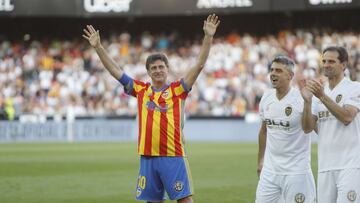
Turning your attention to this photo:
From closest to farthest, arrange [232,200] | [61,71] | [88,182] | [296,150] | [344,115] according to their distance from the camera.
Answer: [344,115] → [296,150] → [232,200] → [88,182] → [61,71]

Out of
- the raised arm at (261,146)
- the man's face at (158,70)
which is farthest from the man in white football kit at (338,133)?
the man's face at (158,70)

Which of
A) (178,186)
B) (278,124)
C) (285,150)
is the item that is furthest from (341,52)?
(178,186)

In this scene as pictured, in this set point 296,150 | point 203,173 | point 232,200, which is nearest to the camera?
point 296,150

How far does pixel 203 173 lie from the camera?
15.3 meters

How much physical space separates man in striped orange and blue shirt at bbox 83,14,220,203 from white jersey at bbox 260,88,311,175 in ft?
2.64

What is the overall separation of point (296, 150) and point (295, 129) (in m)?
0.19

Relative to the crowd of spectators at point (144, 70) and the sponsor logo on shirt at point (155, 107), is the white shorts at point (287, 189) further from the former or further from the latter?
the crowd of spectators at point (144, 70)

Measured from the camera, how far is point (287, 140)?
22.0ft

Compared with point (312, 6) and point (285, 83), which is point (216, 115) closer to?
point (312, 6)

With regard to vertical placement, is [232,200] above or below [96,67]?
below

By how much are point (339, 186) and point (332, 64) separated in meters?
1.04

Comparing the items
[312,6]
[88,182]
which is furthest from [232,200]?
[312,6]

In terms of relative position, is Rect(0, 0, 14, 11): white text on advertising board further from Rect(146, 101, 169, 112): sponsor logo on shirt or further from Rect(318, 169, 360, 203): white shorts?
Rect(318, 169, 360, 203): white shorts

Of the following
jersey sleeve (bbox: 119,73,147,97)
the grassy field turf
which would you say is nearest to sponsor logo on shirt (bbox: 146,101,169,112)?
jersey sleeve (bbox: 119,73,147,97)
